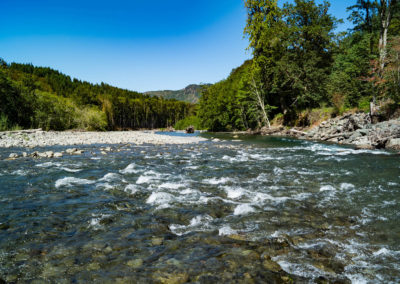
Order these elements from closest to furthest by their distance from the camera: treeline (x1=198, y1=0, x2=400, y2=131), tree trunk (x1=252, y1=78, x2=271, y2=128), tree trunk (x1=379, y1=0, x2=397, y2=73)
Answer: tree trunk (x1=379, y1=0, x2=397, y2=73) → treeline (x1=198, y1=0, x2=400, y2=131) → tree trunk (x1=252, y1=78, x2=271, y2=128)

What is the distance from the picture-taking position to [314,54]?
3195 cm

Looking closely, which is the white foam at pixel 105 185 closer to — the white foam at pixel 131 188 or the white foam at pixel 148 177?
the white foam at pixel 131 188

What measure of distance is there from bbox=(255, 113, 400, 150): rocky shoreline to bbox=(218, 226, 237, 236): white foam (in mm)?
13924

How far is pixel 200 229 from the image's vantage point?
395cm

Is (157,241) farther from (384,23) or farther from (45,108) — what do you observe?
(45,108)

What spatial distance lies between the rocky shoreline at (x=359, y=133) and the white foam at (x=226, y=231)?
45.7 feet

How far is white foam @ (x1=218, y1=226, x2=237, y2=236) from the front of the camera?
379cm

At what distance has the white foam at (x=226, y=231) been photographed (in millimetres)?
3793

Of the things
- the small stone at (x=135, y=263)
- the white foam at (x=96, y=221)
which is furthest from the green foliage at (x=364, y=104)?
the small stone at (x=135, y=263)

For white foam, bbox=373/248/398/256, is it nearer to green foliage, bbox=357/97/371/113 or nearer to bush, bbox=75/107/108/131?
green foliage, bbox=357/97/371/113

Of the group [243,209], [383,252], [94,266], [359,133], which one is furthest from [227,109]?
[94,266]

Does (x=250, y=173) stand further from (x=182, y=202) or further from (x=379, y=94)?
(x=379, y=94)

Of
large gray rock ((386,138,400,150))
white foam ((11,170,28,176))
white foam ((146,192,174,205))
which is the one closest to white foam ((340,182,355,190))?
white foam ((146,192,174,205))

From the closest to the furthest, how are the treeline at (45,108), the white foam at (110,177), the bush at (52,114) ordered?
the white foam at (110,177) < the treeline at (45,108) < the bush at (52,114)
